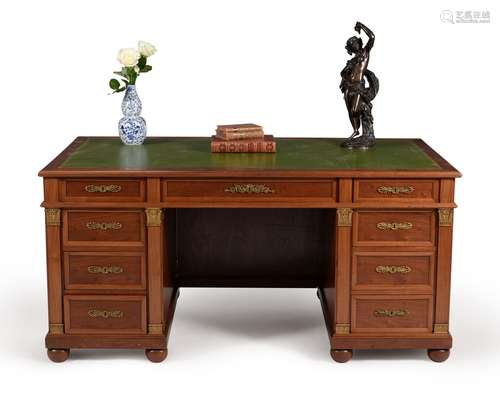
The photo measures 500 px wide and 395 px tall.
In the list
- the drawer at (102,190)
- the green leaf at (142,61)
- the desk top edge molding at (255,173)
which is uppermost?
the green leaf at (142,61)

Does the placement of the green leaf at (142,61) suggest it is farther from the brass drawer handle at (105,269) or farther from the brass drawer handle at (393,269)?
the brass drawer handle at (393,269)

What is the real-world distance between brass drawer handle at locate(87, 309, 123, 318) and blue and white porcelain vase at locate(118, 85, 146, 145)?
0.88 meters

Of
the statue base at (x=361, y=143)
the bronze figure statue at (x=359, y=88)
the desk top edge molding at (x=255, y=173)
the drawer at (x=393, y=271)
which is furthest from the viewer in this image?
the statue base at (x=361, y=143)

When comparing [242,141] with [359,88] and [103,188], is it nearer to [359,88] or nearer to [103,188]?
[359,88]

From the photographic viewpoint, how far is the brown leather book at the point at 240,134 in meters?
5.31

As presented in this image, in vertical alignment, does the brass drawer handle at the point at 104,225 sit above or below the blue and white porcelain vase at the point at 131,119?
below

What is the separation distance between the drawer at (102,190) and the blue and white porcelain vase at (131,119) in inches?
23.4

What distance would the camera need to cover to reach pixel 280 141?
5.64 m

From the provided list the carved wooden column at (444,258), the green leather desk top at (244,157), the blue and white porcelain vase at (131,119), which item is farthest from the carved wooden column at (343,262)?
the blue and white porcelain vase at (131,119)

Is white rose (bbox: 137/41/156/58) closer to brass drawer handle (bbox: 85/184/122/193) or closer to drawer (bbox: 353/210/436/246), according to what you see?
brass drawer handle (bbox: 85/184/122/193)

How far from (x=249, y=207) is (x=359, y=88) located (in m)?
0.81

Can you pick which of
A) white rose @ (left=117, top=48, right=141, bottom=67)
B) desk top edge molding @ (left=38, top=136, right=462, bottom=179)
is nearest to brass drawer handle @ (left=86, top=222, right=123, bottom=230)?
desk top edge molding @ (left=38, top=136, right=462, bottom=179)

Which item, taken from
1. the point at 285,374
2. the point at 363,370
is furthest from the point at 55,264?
the point at 363,370

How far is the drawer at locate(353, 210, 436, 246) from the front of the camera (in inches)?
195
